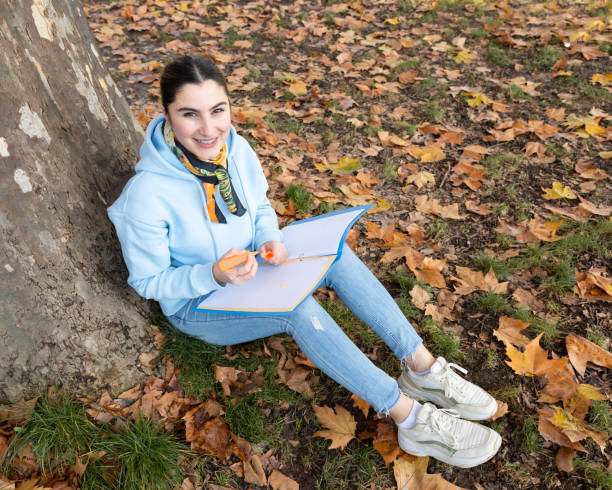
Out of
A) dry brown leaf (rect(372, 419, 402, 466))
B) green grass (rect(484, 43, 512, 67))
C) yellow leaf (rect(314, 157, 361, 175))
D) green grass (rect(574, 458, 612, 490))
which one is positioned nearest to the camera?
green grass (rect(574, 458, 612, 490))

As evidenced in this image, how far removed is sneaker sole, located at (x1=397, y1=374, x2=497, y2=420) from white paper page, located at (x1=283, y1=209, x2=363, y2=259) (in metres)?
0.74

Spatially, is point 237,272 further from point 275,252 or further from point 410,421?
point 410,421

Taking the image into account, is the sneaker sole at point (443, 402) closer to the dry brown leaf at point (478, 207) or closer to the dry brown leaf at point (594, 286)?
the dry brown leaf at point (594, 286)

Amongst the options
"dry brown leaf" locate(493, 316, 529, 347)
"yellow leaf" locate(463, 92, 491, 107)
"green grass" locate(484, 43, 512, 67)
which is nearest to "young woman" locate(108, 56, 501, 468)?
"dry brown leaf" locate(493, 316, 529, 347)

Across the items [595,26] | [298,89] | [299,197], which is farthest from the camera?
[595,26]

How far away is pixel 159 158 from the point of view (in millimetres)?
1744

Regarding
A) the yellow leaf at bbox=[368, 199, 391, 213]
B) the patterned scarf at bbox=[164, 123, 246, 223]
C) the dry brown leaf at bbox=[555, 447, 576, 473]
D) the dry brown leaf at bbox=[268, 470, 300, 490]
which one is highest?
the patterned scarf at bbox=[164, 123, 246, 223]

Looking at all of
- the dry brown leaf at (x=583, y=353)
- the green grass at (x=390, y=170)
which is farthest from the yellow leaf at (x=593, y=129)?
the dry brown leaf at (x=583, y=353)

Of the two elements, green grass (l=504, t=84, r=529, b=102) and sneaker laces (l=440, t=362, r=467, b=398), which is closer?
sneaker laces (l=440, t=362, r=467, b=398)

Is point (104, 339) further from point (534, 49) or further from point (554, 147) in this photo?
point (534, 49)

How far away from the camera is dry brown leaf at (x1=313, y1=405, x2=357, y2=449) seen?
1.96 meters

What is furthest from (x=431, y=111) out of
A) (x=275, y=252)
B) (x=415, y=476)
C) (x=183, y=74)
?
(x=415, y=476)

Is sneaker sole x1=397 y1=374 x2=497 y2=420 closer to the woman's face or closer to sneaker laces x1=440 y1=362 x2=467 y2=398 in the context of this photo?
sneaker laces x1=440 y1=362 x2=467 y2=398

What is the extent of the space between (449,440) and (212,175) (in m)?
1.43
